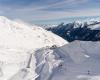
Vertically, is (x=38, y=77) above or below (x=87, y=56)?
below

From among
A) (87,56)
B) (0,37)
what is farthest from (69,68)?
(0,37)

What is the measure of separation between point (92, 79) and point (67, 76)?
3966mm

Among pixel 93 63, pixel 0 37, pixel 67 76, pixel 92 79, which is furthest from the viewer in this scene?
pixel 0 37

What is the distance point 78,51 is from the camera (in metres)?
34.4

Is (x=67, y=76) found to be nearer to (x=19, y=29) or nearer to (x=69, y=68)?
(x=69, y=68)

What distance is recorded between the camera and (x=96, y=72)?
988 inches

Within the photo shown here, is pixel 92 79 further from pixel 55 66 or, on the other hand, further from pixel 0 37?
pixel 0 37

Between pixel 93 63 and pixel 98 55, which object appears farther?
pixel 98 55

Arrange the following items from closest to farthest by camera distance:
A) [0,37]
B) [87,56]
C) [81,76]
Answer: [81,76]
[87,56]
[0,37]

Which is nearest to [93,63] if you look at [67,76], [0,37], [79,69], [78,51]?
[79,69]

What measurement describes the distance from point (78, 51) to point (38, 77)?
19.3 feet

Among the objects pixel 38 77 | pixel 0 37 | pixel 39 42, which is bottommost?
pixel 39 42

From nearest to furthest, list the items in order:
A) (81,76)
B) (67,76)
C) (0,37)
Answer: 1. (81,76)
2. (67,76)
3. (0,37)

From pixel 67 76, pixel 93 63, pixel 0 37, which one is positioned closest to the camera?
pixel 67 76
